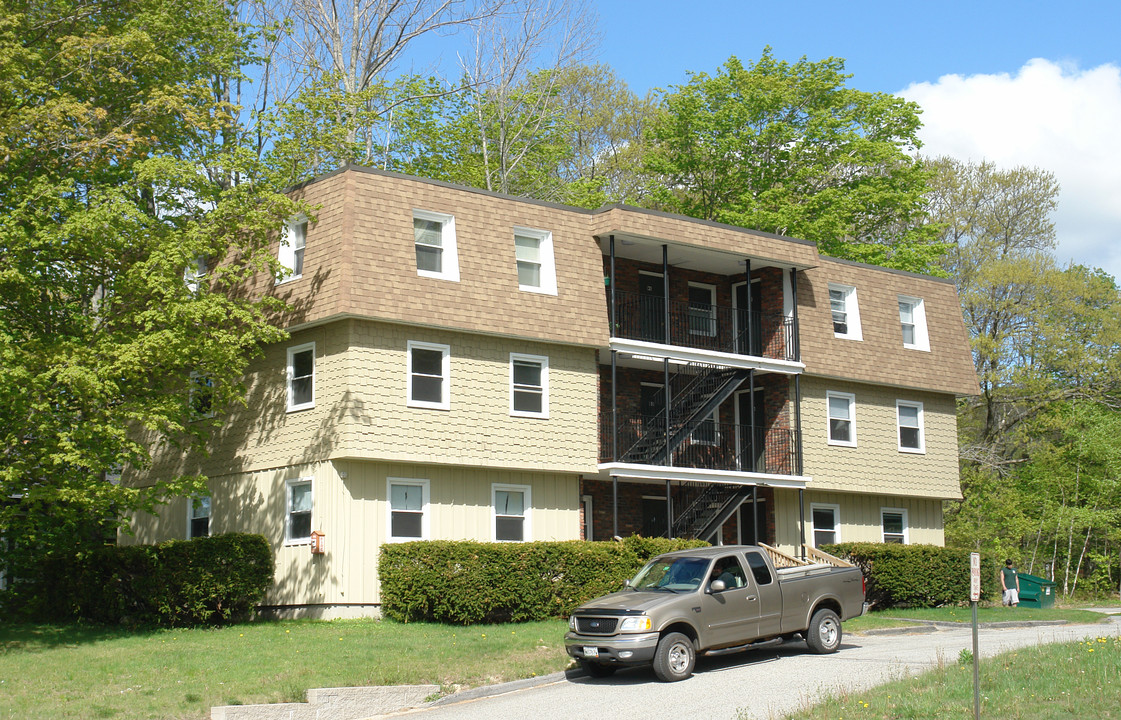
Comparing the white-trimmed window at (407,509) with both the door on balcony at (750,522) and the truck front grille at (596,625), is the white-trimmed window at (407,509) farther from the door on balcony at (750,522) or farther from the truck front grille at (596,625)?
the door on balcony at (750,522)

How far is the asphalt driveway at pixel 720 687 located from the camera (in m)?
14.3

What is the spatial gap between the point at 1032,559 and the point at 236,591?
29645 millimetres

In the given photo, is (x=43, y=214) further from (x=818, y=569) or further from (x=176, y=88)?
(x=818, y=569)

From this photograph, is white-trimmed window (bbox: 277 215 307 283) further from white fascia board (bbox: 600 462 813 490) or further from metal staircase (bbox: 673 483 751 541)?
metal staircase (bbox: 673 483 751 541)

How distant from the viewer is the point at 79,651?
735 inches

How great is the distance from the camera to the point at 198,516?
26.9 m

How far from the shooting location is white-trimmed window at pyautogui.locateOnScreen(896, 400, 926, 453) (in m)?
32.3

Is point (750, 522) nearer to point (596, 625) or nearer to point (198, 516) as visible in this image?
point (198, 516)

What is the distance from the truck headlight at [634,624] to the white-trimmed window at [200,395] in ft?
35.9

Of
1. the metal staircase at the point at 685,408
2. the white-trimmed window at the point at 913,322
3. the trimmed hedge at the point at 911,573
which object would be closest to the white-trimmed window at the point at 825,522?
the trimmed hedge at the point at 911,573

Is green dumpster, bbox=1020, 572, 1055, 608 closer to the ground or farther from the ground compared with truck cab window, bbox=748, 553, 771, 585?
closer to the ground

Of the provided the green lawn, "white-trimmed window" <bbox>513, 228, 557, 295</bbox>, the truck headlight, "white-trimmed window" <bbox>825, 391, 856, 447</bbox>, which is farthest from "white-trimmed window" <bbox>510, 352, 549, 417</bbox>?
the truck headlight

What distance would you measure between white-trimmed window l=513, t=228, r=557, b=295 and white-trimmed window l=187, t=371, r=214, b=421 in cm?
686

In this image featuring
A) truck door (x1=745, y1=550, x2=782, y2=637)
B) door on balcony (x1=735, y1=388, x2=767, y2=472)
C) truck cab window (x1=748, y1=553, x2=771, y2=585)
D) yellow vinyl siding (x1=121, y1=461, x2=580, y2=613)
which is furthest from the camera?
door on balcony (x1=735, y1=388, x2=767, y2=472)
